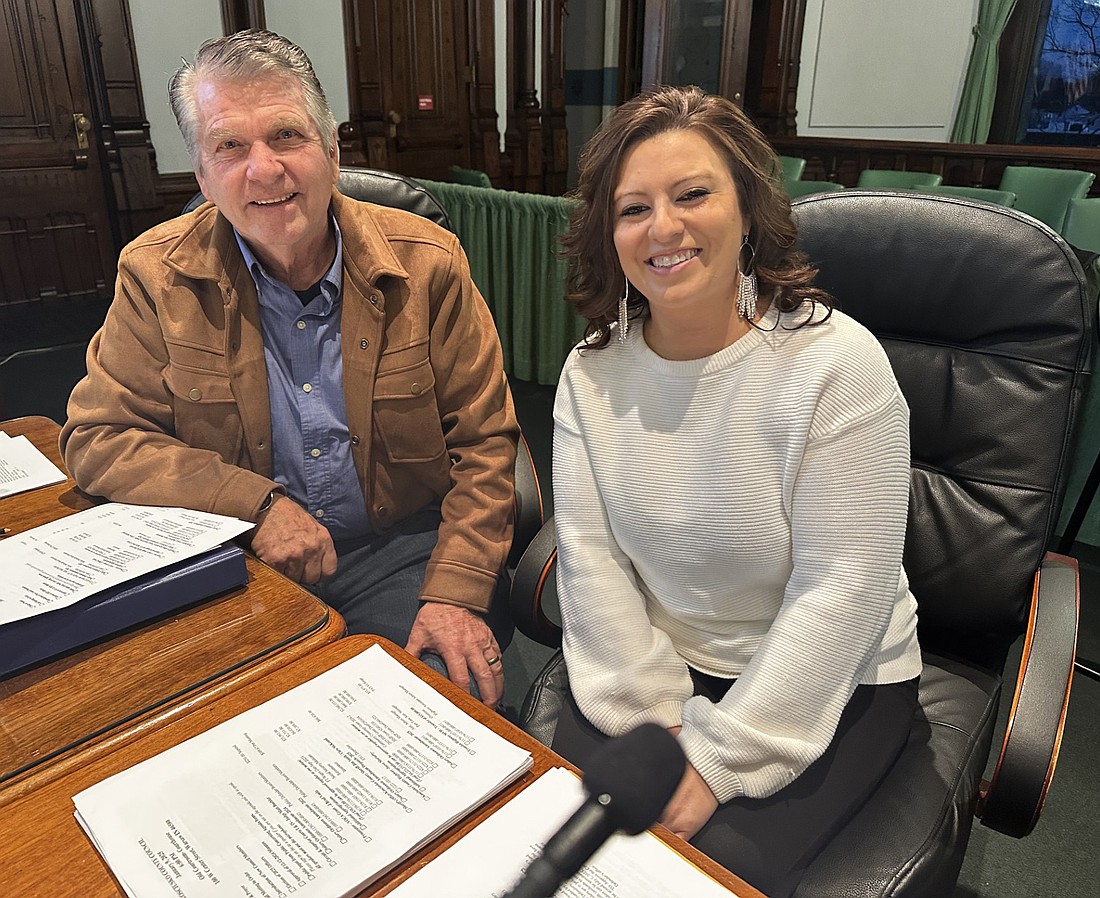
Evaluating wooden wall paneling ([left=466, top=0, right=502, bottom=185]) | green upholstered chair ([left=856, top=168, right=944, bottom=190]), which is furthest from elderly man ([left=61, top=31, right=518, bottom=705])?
wooden wall paneling ([left=466, top=0, right=502, bottom=185])

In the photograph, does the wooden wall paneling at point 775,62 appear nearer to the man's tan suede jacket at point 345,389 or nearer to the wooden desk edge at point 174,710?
the man's tan suede jacket at point 345,389

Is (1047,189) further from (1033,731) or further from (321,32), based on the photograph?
(1033,731)

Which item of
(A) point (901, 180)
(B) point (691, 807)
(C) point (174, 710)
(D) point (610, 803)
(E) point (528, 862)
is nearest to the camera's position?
(D) point (610, 803)

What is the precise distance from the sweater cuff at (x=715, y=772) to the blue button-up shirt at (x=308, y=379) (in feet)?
2.39

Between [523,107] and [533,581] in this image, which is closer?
[533,581]

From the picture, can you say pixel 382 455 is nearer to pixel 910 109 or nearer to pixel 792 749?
pixel 792 749

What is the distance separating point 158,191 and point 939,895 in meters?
5.18

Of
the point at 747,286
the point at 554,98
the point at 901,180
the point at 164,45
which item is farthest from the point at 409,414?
the point at 554,98

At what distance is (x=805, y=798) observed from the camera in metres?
0.94

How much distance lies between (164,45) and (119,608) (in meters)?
4.86

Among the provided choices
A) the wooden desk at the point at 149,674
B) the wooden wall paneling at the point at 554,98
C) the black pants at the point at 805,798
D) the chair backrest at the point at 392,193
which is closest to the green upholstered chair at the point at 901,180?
the wooden wall paneling at the point at 554,98

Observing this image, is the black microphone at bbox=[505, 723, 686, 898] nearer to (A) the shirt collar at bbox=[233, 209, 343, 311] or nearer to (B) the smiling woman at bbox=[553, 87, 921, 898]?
(B) the smiling woman at bbox=[553, 87, 921, 898]

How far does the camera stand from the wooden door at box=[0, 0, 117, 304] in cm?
428

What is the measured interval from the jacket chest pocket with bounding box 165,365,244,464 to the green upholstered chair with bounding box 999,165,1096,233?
4.48 meters
